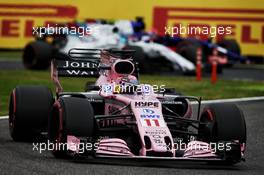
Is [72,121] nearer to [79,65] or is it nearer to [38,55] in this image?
[79,65]

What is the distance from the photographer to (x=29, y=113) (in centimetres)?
1333

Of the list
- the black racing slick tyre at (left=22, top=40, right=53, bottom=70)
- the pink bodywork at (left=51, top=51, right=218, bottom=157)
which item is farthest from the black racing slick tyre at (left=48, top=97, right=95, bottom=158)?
the black racing slick tyre at (left=22, top=40, right=53, bottom=70)

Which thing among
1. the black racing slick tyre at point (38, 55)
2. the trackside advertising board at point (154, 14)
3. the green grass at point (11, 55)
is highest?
the trackside advertising board at point (154, 14)

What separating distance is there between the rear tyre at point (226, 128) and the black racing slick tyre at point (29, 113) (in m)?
2.33

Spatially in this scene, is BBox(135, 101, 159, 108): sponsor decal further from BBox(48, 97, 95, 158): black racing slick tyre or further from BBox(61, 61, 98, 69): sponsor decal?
BBox(61, 61, 98, 69): sponsor decal

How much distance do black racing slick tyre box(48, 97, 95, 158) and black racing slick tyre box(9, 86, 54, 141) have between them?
4.77ft

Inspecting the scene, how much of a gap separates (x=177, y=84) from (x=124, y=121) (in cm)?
1305

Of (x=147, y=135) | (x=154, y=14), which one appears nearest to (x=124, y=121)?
(x=147, y=135)

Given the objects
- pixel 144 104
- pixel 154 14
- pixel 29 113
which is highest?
pixel 144 104

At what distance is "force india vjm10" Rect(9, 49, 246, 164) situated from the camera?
1142 centimetres

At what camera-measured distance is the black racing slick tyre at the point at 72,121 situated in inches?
451

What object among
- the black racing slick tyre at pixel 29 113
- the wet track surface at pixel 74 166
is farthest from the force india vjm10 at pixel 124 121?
the wet track surface at pixel 74 166

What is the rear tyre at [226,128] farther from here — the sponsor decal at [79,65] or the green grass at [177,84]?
the green grass at [177,84]

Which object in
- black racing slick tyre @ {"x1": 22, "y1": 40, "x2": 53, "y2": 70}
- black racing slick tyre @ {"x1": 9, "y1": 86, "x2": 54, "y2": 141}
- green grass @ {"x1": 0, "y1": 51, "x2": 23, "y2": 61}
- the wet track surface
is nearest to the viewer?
the wet track surface
